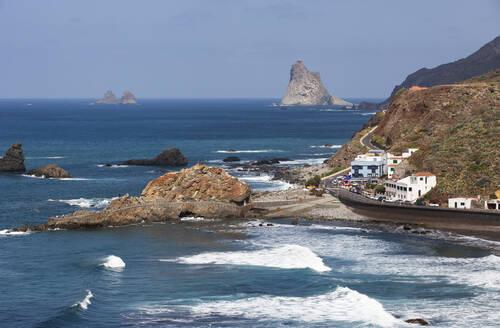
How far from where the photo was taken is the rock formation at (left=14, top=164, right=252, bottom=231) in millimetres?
73250

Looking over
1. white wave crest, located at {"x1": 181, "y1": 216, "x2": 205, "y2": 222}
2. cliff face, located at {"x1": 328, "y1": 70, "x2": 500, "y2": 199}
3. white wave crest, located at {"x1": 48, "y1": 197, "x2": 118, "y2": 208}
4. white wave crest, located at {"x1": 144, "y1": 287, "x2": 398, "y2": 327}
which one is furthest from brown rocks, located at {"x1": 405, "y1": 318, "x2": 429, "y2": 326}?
white wave crest, located at {"x1": 48, "y1": 197, "x2": 118, "y2": 208}

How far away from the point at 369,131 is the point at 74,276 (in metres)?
97.0

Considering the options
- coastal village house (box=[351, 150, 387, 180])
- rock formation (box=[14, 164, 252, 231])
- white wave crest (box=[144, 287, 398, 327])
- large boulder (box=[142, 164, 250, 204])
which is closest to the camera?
white wave crest (box=[144, 287, 398, 327])

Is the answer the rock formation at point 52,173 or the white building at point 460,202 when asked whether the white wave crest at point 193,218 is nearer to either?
the white building at point 460,202

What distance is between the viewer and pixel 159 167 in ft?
412

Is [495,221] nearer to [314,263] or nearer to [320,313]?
[314,263]

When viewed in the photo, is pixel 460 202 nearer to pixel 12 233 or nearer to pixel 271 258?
pixel 271 258

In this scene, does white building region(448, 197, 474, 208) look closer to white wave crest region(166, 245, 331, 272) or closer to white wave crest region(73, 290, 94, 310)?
white wave crest region(166, 245, 331, 272)

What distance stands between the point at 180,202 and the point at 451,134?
41.1 meters

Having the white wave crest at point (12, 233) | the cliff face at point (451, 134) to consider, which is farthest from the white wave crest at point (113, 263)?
the cliff face at point (451, 134)

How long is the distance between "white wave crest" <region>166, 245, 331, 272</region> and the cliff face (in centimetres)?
2672

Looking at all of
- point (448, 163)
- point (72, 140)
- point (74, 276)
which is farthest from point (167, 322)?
point (72, 140)

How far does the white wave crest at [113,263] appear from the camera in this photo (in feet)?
179

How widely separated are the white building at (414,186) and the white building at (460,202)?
238 inches
